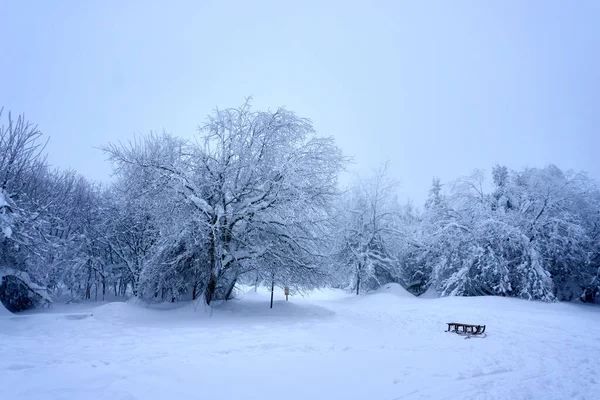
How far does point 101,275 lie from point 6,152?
30.2 feet

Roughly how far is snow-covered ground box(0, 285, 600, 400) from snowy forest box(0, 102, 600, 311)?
A: 2414 millimetres

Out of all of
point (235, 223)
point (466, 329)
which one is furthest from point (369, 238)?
point (466, 329)

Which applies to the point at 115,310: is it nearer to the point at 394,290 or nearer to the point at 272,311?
the point at 272,311

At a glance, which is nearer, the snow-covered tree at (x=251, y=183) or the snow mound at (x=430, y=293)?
the snow-covered tree at (x=251, y=183)

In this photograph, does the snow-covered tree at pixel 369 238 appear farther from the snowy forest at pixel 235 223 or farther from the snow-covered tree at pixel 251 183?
the snow-covered tree at pixel 251 183

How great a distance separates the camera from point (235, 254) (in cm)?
1291

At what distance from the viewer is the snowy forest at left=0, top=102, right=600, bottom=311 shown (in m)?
12.7

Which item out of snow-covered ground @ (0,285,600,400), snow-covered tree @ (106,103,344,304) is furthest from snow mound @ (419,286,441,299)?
snow-covered tree @ (106,103,344,304)

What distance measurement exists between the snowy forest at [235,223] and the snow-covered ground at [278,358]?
7.92ft

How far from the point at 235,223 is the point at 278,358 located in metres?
7.49

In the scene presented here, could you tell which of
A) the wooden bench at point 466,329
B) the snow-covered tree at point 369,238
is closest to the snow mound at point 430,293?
the snow-covered tree at point 369,238

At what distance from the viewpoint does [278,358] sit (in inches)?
258

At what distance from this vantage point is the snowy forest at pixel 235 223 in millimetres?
12680

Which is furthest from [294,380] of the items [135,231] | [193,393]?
[135,231]
